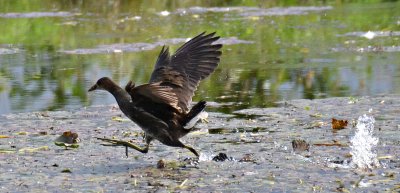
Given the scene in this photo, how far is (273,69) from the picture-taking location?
11617 mm

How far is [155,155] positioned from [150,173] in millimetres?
657

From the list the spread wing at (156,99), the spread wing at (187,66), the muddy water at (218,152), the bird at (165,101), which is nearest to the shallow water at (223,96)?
the muddy water at (218,152)

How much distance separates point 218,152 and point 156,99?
788 mm

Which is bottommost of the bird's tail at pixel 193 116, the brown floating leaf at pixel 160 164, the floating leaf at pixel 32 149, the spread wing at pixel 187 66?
the floating leaf at pixel 32 149

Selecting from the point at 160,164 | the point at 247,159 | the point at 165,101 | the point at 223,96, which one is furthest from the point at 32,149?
the point at 223,96

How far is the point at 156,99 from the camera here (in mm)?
6316

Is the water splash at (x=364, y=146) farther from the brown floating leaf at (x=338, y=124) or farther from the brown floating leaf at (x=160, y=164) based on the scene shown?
the brown floating leaf at (x=160, y=164)

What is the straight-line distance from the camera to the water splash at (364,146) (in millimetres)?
6250

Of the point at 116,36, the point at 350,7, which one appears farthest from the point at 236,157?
the point at 350,7

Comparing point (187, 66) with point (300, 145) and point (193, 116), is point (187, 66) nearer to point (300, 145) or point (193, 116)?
point (193, 116)

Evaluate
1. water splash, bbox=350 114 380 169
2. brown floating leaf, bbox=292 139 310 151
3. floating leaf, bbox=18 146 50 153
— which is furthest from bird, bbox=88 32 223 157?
water splash, bbox=350 114 380 169

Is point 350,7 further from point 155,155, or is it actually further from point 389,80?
point 155,155

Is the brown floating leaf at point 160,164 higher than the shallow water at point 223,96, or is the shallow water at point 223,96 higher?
the shallow water at point 223,96

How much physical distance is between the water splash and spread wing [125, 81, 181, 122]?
1.30m
